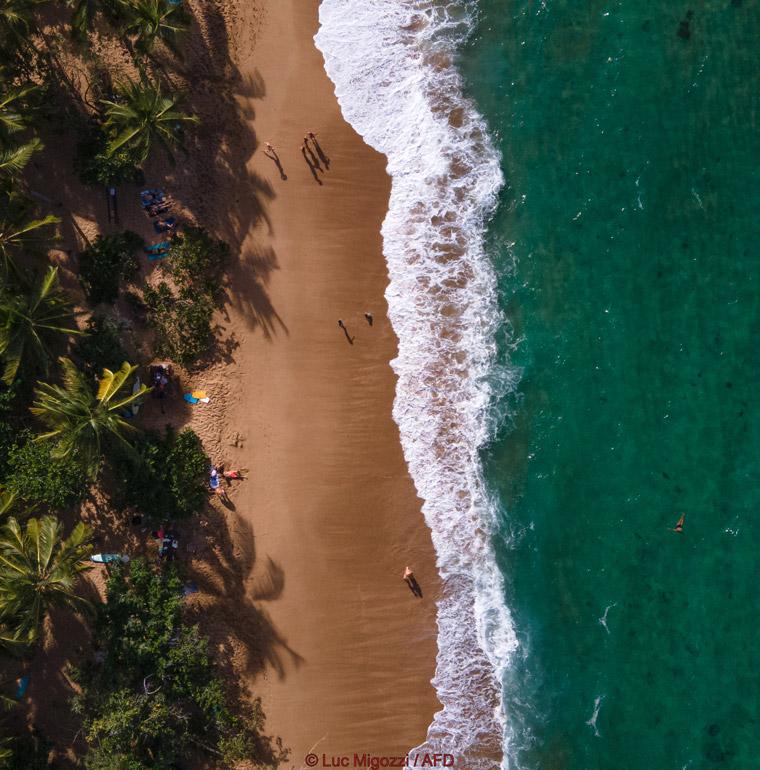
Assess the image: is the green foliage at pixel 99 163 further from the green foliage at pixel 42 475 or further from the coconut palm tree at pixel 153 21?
the green foliage at pixel 42 475

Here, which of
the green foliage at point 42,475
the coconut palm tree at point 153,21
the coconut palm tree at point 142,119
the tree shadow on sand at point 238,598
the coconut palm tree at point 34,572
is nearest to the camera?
the coconut palm tree at point 34,572

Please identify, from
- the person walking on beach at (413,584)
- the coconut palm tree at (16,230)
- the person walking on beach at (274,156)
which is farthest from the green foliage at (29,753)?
the person walking on beach at (274,156)

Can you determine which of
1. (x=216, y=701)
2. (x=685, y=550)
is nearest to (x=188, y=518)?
(x=216, y=701)

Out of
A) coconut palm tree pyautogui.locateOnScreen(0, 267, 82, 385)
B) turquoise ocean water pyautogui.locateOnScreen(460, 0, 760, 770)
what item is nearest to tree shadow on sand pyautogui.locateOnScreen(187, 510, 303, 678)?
coconut palm tree pyautogui.locateOnScreen(0, 267, 82, 385)

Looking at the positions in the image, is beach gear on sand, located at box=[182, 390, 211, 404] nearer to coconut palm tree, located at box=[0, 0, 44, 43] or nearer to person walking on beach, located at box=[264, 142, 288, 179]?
person walking on beach, located at box=[264, 142, 288, 179]

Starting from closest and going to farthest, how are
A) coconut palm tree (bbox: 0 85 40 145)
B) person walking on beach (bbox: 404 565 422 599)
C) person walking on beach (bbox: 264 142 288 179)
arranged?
coconut palm tree (bbox: 0 85 40 145), person walking on beach (bbox: 404 565 422 599), person walking on beach (bbox: 264 142 288 179)
